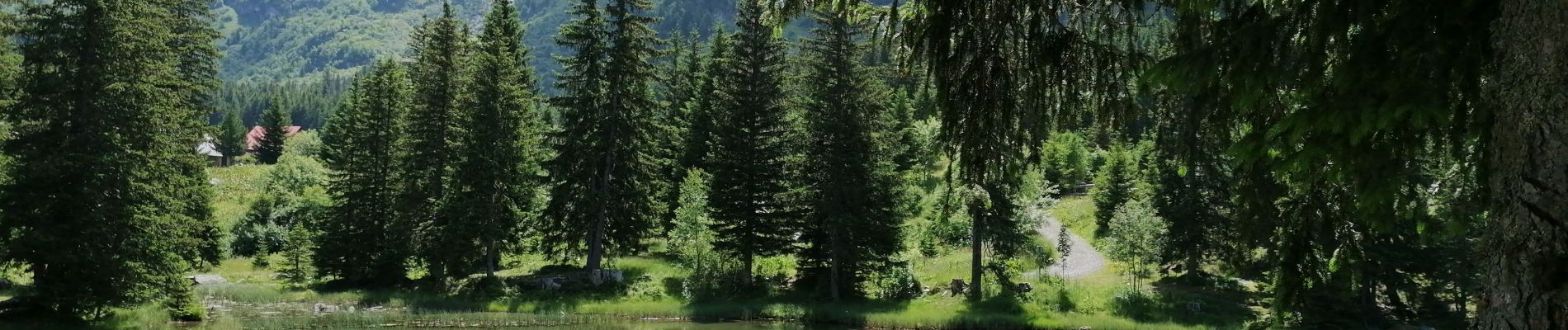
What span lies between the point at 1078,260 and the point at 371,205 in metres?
31.4

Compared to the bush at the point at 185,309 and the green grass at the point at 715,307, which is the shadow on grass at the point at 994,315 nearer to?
the green grass at the point at 715,307

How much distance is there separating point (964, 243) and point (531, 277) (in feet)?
62.0

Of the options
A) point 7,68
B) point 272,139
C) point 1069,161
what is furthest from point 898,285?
point 272,139

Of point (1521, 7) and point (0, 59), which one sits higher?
point (0, 59)

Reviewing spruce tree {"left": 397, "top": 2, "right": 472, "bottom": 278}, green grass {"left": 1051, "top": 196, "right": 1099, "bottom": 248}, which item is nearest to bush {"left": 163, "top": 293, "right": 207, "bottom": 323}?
spruce tree {"left": 397, "top": 2, "right": 472, "bottom": 278}

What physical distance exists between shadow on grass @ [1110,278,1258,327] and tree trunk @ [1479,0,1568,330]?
26.9m

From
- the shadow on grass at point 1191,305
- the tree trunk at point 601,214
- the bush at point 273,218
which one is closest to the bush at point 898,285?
the shadow on grass at point 1191,305

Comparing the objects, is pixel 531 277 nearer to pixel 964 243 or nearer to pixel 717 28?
pixel 964 243

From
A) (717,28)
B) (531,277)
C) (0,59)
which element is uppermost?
(717,28)

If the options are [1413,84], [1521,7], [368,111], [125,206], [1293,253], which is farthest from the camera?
[368,111]

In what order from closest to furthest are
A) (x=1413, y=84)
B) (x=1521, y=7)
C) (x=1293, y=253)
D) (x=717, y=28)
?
(x=1521, y=7)
(x=1413, y=84)
(x=1293, y=253)
(x=717, y=28)

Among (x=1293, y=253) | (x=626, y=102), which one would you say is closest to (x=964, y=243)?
(x=626, y=102)

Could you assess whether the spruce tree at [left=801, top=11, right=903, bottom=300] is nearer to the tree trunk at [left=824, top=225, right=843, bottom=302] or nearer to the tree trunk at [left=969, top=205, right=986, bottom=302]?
the tree trunk at [left=824, top=225, right=843, bottom=302]

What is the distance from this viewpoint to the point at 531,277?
37.6 m
